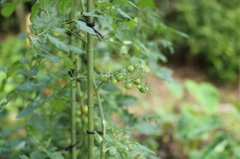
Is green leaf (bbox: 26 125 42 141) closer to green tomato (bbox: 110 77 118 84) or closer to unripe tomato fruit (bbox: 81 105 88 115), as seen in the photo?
unripe tomato fruit (bbox: 81 105 88 115)

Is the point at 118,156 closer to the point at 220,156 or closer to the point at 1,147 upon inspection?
the point at 1,147

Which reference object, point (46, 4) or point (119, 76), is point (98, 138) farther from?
point (46, 4)

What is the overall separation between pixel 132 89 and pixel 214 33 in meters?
1.25

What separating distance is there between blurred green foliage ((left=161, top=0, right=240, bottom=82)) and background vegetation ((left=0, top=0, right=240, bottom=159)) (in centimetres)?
1

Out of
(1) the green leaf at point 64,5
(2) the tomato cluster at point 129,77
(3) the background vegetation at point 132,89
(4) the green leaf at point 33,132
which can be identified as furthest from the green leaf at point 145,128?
(1) the green leaf at point 64,5

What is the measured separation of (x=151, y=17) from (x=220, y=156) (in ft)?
2.53

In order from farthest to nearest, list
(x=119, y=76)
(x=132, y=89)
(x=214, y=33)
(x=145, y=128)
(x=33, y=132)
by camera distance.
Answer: (x=214, y=33) → (x=132, y=89) → (x=145, y=128) → (x=33, y=132) → (x=119, y=76)

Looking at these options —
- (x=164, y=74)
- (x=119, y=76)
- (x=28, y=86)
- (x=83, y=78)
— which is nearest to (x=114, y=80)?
(x=119, y=76)

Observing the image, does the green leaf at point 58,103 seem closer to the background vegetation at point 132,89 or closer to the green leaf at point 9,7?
the background vegetation at point 132,89

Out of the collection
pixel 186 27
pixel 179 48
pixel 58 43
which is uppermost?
pixel 58 43

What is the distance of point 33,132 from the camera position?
1005 millimetres

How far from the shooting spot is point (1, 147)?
125 centimetres

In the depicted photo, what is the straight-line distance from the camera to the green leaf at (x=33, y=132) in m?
0.99

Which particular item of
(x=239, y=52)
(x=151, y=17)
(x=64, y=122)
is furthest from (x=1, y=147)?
(x=239, y=52)
